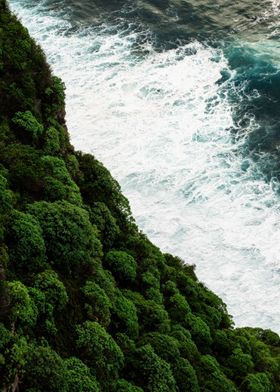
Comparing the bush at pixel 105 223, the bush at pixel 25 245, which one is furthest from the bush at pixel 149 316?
the bush at pixel 25 245

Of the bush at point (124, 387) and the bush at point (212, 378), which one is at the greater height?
the bush at point (124, 387)

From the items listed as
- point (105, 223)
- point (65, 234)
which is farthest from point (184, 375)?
point (105, 223)

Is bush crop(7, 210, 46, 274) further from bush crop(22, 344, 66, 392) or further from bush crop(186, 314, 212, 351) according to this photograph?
bush crop(186, 314, 212, 351)

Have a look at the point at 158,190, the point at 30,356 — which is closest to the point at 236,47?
the point at 158,190

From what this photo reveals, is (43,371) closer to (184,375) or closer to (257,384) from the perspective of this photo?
(184,375)

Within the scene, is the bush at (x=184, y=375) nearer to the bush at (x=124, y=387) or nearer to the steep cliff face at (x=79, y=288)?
the steep cliff face at (x=79, y=288)

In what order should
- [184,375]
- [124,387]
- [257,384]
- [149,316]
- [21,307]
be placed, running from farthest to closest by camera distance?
1. [257,384]
2. [149,316]
3. [184,375]
4. [124,387]
5. [21,307]
